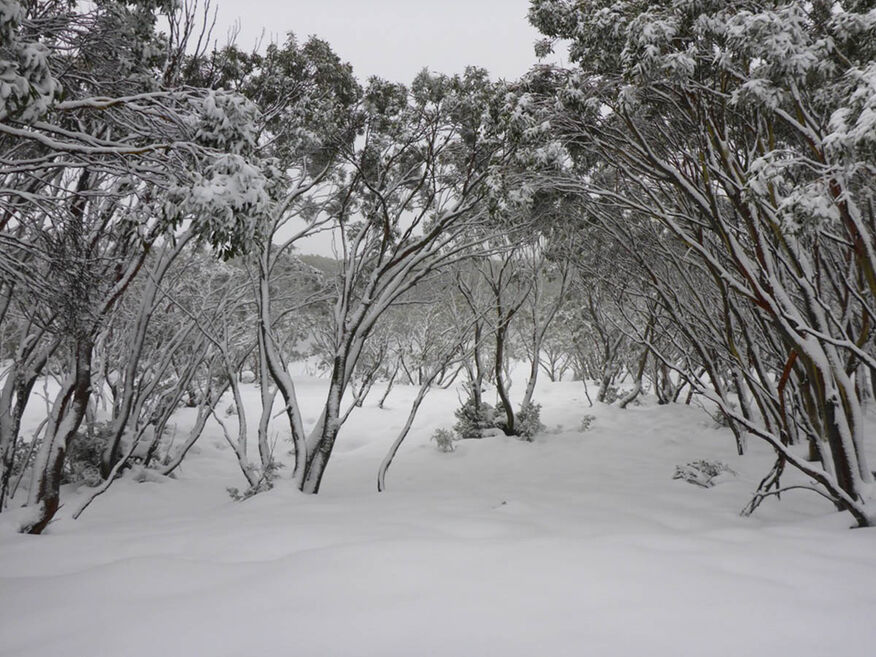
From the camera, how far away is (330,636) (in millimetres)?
1893

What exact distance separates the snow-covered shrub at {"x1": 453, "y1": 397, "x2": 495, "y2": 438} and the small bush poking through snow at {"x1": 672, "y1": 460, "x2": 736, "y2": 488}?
15.1 ft

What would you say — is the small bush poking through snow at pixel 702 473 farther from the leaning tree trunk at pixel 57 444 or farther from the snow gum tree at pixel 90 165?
the leaning tree trunk at pixel 57 444

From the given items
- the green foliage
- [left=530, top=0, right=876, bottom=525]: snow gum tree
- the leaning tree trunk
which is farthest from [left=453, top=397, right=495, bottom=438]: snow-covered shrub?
the leaning tree trunk

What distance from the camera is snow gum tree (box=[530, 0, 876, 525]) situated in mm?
3287

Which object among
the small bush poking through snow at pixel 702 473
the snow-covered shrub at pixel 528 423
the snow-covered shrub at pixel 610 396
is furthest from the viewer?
the snow-covered shrub at pixel 610 396

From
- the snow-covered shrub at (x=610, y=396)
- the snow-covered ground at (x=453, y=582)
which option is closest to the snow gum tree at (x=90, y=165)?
the snow-covered ground at (x=453, y=582)

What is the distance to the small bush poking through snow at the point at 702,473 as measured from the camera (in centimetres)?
583

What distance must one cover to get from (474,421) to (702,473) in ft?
16.9

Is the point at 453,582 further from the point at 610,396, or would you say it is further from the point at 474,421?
the point at 610,396

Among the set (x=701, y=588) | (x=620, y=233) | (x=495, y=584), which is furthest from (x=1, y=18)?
(x=620, y=233)

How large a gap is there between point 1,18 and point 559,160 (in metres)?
5.54

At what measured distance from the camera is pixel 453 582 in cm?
237

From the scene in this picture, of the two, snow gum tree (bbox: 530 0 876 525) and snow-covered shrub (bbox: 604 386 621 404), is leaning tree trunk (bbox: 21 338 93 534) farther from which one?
snow-covered shrub (bbox: 604 386 621 404)

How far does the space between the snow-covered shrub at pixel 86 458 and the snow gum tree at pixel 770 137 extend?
27.6 ft
